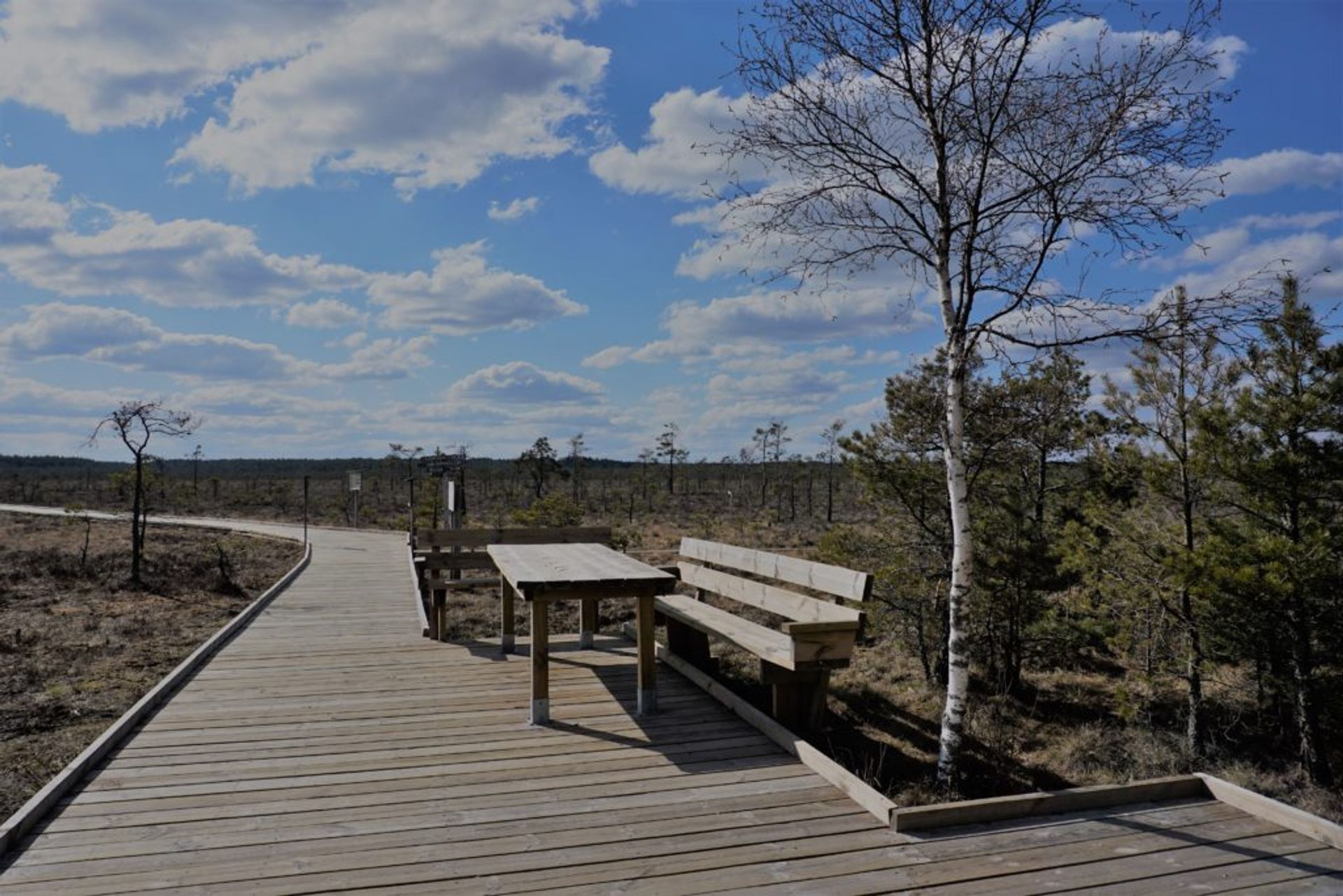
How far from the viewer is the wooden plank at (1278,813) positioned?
3.75 m

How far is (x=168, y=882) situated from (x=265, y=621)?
6.75 metres

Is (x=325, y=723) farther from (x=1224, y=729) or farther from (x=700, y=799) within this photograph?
(x=1224, y=729)

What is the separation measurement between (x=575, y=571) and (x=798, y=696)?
179 centimetres

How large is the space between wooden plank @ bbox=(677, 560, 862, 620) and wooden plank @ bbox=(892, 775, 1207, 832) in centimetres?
143

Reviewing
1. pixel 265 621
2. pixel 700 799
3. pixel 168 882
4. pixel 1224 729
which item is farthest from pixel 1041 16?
pixel 265 621

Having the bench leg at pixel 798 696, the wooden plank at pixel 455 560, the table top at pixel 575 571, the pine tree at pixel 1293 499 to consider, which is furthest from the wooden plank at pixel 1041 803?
the wooden plank at pixel 455 560

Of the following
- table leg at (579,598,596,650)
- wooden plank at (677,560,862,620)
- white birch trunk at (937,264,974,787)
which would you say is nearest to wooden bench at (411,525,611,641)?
table leg at (579,598,596,650)

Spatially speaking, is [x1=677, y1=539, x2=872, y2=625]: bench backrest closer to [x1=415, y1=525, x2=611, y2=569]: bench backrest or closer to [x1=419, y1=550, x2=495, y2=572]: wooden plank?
[x1=415, y1=525, x2=611, y2=569]: bench backrest

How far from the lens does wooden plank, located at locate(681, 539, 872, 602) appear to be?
18.6 ft

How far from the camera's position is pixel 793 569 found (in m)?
6.43

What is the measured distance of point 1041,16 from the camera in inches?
196

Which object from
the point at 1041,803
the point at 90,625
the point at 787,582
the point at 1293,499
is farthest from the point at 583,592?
the point at 90,625

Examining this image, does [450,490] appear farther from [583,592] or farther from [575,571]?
[583,592]

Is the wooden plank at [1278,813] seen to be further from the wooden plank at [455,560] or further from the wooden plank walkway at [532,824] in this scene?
the wooden plank at [455,560]
